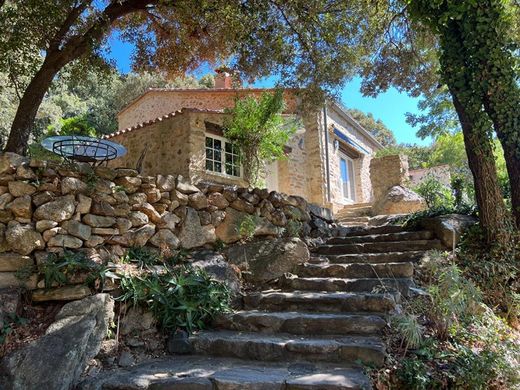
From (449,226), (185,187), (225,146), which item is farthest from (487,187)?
(225,146)

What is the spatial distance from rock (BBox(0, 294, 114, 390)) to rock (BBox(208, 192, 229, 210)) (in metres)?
2.21

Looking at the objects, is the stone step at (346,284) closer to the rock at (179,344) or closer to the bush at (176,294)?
the bush at (176,294)

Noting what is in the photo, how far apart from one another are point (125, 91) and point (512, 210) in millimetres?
21564

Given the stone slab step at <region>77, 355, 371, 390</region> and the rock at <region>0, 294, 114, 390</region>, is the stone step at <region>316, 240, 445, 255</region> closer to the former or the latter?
the stone slab step at <region>77, 355, 371, 390</region>

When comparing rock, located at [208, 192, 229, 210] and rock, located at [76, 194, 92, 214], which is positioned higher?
rock, located at [208, 192, 229, 210]

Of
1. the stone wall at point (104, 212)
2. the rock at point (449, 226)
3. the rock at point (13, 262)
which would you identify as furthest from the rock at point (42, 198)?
the rock at point (449, 226)

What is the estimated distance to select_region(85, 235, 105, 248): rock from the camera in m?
A: 4.27

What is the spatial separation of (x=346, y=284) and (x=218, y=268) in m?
1.62

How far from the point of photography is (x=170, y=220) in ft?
16.4

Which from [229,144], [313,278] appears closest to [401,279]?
[313,278]

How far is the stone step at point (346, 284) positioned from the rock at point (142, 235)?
72.5 inches

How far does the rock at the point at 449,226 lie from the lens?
5289 millimetres

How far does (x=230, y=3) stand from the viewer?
6086mm

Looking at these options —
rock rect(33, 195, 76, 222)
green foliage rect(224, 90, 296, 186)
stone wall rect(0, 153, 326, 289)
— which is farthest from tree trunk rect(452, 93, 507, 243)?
rock rect(33, 195, 76, 222)
